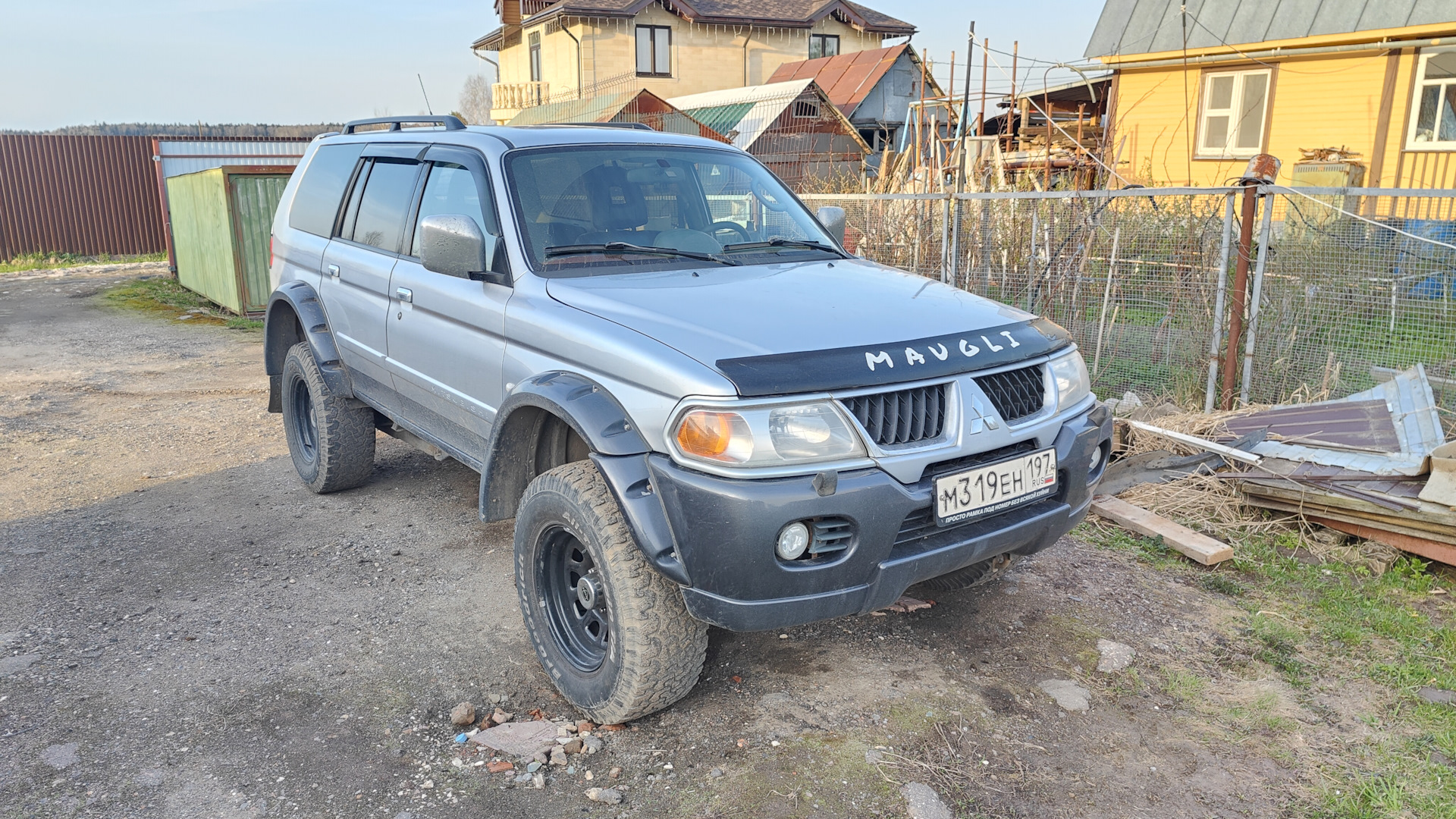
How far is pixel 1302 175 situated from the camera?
45.6 ft

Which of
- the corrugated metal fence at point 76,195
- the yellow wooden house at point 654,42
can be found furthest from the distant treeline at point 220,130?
the yellow wooden house at point 654,42

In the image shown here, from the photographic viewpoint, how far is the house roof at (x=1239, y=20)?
1381 centimetres

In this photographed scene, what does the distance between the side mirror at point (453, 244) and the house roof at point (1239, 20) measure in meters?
15.2

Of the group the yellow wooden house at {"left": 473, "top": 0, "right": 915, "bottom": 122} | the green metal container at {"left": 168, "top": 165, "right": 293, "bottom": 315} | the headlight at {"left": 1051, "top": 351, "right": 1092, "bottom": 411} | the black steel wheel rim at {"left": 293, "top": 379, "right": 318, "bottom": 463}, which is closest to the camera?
the headlight at {"left": 1051, "top": 351, "right": 1092, "bottom": 411}

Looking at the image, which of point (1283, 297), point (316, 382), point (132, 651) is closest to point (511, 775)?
point (132, 651)

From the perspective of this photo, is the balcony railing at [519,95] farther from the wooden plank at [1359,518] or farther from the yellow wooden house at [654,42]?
the wooden plank at [1359,518]

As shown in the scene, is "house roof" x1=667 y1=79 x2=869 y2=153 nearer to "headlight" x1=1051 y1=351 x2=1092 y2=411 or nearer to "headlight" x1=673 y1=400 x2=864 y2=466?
"headlight" x1=1051 y1=351 x2=1092 y2=411

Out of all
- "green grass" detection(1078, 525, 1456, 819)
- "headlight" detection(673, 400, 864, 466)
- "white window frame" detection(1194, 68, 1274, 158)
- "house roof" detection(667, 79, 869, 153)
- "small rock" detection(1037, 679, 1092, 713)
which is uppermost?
"house roof" detection(667, 79, 869, 153)

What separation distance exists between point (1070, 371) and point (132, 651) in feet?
12.1

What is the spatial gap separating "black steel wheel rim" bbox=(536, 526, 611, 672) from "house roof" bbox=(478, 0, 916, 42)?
33.9 metres

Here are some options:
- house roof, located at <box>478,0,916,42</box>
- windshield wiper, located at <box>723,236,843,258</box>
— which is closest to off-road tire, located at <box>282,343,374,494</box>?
windshield wiper, located at <box>723,236,843,258</box>

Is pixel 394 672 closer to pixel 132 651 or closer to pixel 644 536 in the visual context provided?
pixel 132 651

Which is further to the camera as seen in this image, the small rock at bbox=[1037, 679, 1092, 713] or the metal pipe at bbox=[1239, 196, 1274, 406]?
the metal pipe at bbox=[1239, 196, 1274, 406]

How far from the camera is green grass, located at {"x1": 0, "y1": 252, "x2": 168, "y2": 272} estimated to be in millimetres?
19938
